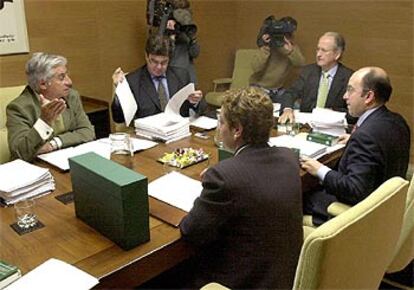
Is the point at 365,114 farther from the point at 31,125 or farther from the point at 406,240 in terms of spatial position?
the point at 31,125

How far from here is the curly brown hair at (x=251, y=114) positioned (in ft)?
4.83


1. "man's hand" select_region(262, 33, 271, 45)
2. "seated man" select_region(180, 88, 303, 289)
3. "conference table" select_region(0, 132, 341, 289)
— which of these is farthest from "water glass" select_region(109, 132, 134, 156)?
"man's hand" select_region(262, 33, 271, 45)

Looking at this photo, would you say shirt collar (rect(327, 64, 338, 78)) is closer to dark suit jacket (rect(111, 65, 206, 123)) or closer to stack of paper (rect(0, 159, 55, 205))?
dark suit jacket (rect(111, 65, 206, 123))

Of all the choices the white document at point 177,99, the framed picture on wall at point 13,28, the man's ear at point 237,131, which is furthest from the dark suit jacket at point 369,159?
the framed picture on wall at point 13,28

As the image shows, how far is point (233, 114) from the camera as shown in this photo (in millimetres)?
1495

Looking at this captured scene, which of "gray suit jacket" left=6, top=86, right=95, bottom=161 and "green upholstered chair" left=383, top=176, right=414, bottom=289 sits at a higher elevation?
"gray suit jacket" left=6, top=86, right=95, bottom=161

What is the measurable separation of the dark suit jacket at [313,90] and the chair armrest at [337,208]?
45.2 inches

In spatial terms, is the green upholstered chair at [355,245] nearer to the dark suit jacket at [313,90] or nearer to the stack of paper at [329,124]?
the stack of paper at [329,124]

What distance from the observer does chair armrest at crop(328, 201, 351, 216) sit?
6.31 feet

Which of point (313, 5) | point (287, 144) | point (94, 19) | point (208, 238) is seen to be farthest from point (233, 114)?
point (313, 5)

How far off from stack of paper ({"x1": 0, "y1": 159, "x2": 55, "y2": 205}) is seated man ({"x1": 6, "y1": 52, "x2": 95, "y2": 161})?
1.02ft

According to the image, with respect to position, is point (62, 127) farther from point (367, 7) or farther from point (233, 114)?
point (367, 7)

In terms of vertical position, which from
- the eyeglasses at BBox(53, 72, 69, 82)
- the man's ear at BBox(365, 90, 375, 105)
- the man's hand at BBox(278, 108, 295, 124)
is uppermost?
the eyeglasses at BBox(53, 72, 69, 82)

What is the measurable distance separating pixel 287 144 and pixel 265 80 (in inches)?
99.0
